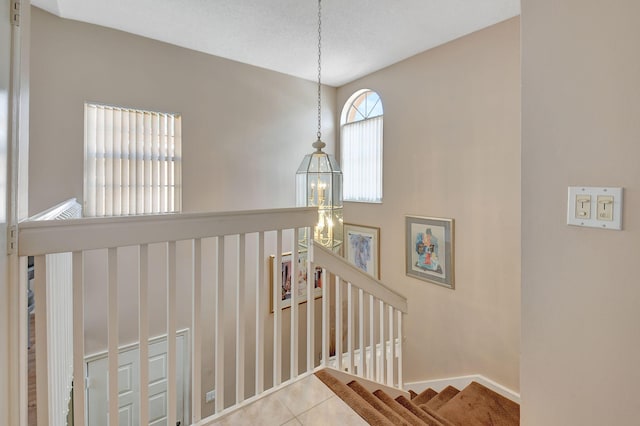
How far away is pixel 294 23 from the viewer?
9.00ft

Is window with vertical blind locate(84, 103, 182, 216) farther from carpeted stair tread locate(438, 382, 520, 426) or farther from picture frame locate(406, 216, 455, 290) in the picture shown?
carpeted stair tread locate(438, 382, 520, 426)

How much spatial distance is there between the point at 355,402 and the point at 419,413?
2.41ft

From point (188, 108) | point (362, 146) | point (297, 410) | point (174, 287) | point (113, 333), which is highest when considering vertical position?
point (188, 108)

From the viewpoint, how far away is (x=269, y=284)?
12.5 ft

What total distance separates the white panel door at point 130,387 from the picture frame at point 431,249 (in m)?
2.72

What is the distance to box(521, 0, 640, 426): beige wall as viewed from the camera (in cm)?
91

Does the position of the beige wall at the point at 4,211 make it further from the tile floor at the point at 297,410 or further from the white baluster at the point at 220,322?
the tile floor at the point at 297,410

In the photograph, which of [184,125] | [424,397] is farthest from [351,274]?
[184,125]

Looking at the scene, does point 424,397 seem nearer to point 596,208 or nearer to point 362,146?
point 596,208

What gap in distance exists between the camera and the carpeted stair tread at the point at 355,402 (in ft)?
4.52

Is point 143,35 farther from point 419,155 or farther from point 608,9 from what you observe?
point 608,9

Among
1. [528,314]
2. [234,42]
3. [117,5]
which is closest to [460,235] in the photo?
[528,314]

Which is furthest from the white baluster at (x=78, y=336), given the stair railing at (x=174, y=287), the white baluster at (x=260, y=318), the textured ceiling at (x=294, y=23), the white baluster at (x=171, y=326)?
the textured ceiling at (x=294, y=23)

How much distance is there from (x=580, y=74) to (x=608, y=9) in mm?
188
